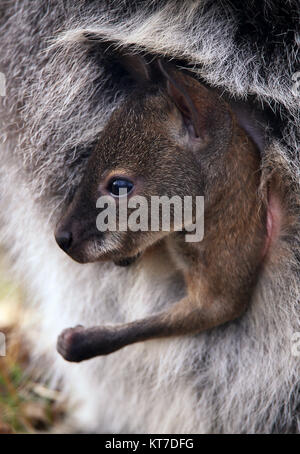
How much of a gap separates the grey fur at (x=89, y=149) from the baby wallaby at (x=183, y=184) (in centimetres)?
5

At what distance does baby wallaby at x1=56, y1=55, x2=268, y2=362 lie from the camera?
1285mm

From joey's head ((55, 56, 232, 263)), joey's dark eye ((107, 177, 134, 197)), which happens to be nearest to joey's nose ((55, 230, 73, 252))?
joey's head ((55, 56, 232, 263))

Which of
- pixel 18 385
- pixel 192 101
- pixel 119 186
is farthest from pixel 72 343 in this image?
pixel 18 385

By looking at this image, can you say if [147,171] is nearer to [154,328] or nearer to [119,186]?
[119,186]

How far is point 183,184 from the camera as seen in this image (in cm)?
129

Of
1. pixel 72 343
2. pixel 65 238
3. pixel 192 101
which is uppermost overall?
pixel 192 101

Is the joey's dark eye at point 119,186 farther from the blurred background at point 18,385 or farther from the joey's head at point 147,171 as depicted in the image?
the blurred background at point 18,385

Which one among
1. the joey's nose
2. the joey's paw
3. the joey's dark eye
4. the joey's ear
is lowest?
the joey's paw

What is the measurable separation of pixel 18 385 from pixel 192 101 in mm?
1117

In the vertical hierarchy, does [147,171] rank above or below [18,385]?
above

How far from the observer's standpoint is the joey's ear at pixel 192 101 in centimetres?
125

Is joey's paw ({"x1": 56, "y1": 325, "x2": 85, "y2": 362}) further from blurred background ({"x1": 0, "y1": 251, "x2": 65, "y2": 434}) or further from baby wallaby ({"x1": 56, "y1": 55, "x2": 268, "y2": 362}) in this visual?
blurred background ({"x1": 0, "y1": 251, "x2": 65, "y2": 434})

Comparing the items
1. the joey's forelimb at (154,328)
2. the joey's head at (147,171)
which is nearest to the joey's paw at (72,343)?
the joey's forelimb at (154,328)
